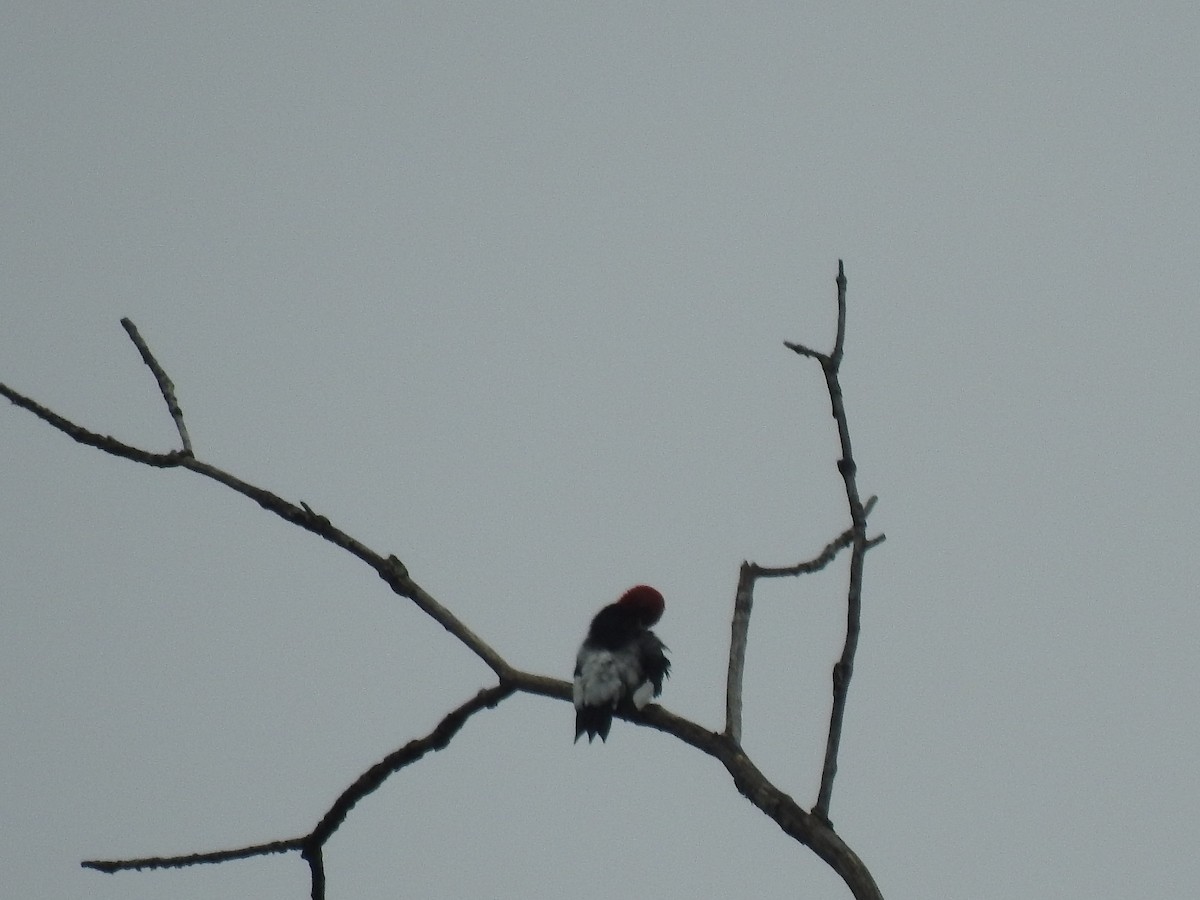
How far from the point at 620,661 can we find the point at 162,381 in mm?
2874

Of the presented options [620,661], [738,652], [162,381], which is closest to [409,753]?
[738,652]

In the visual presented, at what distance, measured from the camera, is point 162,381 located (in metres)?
4.50

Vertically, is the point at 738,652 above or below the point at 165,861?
above

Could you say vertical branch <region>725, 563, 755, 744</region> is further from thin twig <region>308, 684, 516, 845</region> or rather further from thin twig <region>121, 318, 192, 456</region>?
thin twig <region>121, 318, 192, 456</region>

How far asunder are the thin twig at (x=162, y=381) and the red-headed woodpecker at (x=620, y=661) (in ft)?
6.29

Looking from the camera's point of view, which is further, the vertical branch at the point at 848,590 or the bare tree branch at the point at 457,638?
the bare tree branch at the point at 457,638

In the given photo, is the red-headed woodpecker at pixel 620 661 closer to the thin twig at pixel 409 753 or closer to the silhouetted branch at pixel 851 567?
the thin twig at pixel 409 753

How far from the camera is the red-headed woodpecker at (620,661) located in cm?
607

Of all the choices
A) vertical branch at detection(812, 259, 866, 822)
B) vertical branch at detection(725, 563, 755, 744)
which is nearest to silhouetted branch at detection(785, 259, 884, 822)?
vertical branch at detection(812, 259, 866, 822)

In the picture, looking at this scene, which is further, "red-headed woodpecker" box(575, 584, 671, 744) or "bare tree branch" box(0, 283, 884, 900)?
"red-headed woodpecker" box(575, 584, 671, 744)

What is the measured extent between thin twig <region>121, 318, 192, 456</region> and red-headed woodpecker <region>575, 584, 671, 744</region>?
75.5 inches

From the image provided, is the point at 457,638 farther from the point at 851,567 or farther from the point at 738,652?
the point at 851,567

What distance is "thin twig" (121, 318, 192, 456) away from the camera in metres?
4.45

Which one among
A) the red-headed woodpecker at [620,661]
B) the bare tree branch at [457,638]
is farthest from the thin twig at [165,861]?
the red-headed woodpecker at [620,661]
